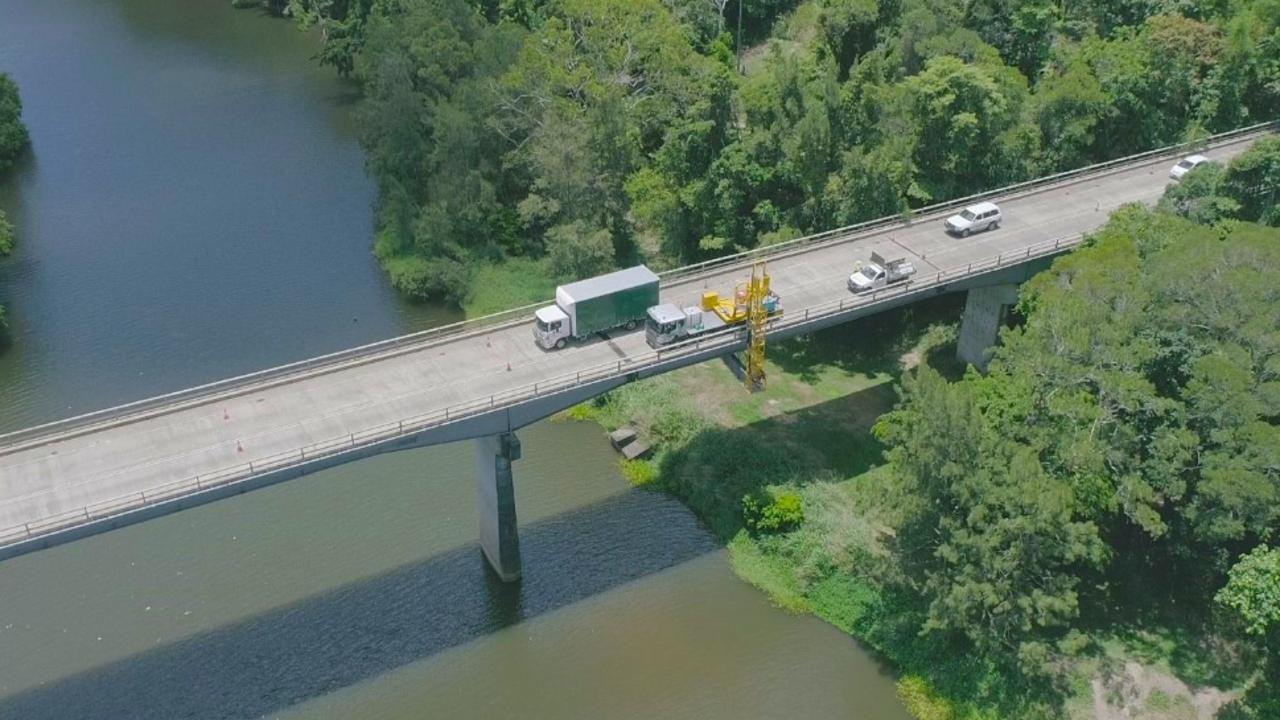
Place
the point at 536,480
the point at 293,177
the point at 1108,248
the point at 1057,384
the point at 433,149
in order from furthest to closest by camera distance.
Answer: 1. the point at 293,177
2. the point at 433,149
3. the point at 536,480
4. the point at 1108,248
5. the point at 1057,384

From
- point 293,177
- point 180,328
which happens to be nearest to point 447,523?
point 180,328

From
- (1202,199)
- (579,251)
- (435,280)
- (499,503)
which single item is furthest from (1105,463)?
(435,280)

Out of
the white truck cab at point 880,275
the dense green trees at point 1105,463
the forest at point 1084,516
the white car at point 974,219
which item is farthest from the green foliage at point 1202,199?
the white truck cab at point 880,275

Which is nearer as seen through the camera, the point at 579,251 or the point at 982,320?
the point at 982,320

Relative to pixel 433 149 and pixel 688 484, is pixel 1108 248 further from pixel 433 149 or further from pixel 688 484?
→ pixel 433 149

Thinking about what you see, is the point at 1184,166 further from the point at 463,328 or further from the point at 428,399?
the point at 428,399

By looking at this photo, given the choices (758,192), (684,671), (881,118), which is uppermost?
(881,118)
